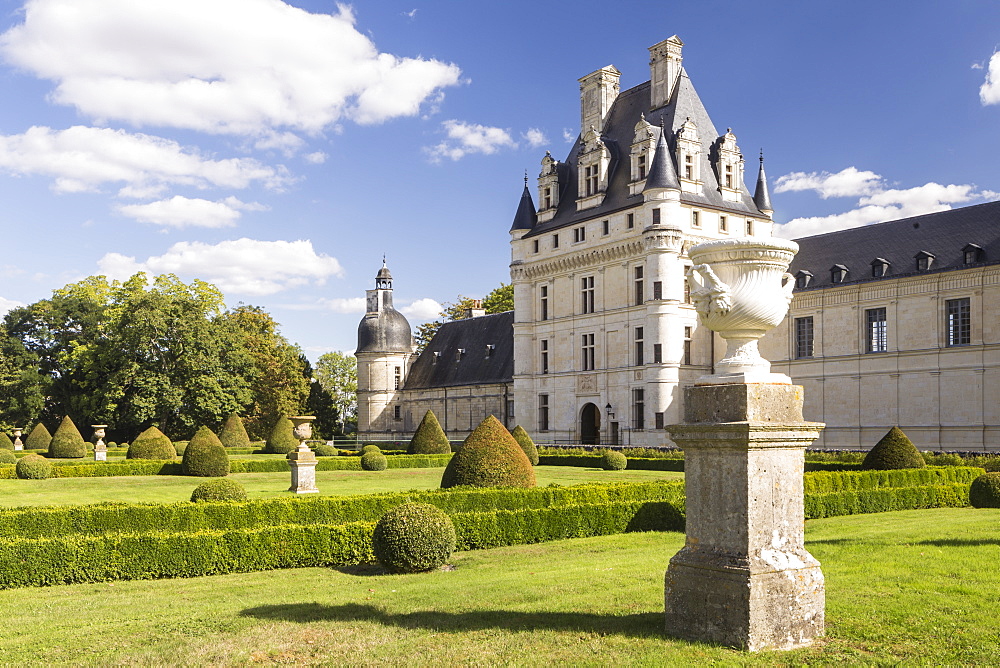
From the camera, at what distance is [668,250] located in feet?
130

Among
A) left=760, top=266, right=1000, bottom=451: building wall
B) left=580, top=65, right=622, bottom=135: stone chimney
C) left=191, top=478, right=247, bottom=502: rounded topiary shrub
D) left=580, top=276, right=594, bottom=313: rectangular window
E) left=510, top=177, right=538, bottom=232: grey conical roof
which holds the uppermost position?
left=580, top=65, right=622, bottom=135: stone chimney

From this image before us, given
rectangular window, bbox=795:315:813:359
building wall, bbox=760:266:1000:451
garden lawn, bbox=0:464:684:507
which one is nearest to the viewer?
garden lawn, bbox=0:464:684:507

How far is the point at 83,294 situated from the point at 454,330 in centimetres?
2281

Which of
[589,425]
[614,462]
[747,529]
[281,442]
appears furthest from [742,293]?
[281,442]

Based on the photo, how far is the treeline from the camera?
153 feet

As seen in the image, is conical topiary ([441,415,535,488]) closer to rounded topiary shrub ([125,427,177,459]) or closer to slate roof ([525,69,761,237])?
rounded topiary shrub ([125,427,177,459])

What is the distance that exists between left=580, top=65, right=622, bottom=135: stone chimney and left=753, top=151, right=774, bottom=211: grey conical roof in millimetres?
8396

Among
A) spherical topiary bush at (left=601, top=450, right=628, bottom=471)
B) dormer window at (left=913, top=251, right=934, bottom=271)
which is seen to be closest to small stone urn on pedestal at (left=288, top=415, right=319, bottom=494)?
spherical topiary bush at (left=601, top=450, right=628, bottom=471)

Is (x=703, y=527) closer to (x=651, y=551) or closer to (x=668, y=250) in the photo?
(x=651, y=551)

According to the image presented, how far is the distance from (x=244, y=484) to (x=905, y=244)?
27025 mm

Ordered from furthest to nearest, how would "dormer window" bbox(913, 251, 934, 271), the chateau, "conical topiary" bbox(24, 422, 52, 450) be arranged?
"conical topiary" bbox(24, 422, 52, 450)
"dormer window" bbox(913, 251, 934, 271)
the chateau

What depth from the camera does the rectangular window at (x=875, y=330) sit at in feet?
119

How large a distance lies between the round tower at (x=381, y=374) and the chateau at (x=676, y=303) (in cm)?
603

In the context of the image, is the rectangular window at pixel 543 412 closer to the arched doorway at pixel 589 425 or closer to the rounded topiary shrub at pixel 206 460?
the arched doorway at pixel 589 425
